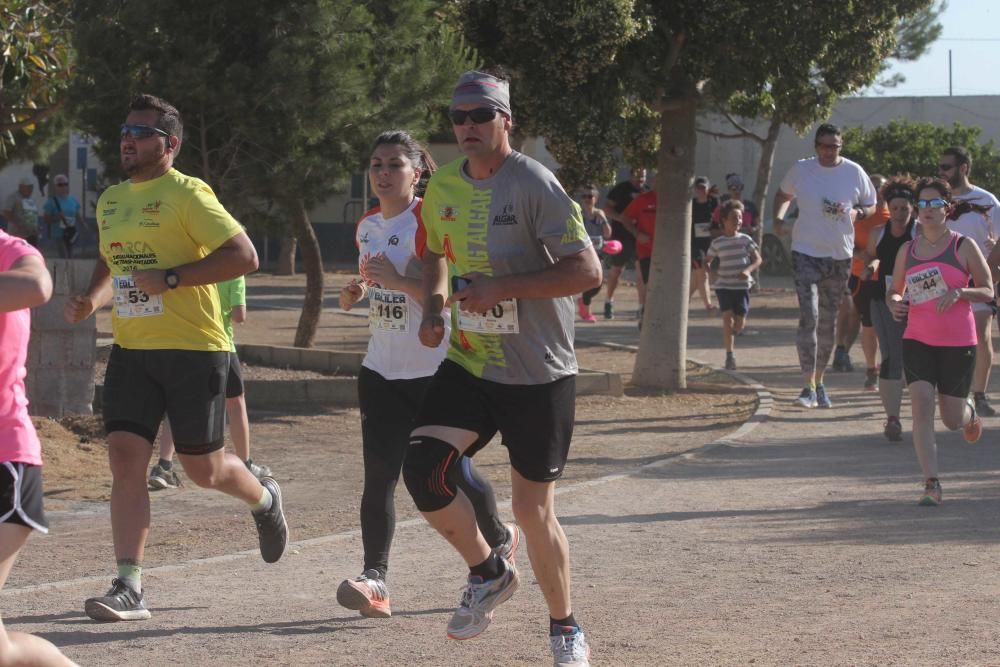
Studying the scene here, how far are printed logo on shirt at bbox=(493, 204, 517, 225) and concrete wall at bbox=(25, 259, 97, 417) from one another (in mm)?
6715

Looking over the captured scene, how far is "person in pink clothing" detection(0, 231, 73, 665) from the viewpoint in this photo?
3848 millimetres

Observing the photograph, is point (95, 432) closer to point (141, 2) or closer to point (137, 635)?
point (141, 2)

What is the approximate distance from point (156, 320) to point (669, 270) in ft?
27.2

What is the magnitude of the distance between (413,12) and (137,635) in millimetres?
9134

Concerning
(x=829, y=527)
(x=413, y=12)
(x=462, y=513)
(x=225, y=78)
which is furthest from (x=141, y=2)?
(x=462, y=513)

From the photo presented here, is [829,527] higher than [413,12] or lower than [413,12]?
lower

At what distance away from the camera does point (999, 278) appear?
390 inches

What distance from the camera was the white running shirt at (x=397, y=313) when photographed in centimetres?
627

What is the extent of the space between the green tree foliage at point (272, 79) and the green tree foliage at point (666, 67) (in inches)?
48.9

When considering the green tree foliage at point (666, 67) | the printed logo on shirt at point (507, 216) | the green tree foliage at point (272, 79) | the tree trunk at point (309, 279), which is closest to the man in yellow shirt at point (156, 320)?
the printed logo on shirt at point (507, 216)

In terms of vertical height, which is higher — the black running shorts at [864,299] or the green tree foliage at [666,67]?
the green tree foliage at [666,67]

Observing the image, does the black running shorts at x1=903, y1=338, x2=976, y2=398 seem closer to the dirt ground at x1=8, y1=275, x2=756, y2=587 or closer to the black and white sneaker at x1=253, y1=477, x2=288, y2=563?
the dirt ground at x1=8, y1=275, x2=756, y2=587

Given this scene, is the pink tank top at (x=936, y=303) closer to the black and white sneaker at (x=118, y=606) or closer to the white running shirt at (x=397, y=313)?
the white running shirt at (x=397, y=313)

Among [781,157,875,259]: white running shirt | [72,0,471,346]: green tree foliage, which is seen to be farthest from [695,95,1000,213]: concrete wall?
[781,157,875,259]: white running shirt
